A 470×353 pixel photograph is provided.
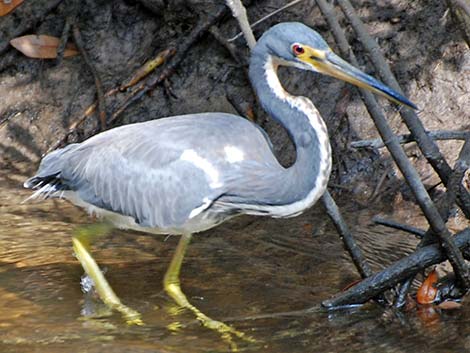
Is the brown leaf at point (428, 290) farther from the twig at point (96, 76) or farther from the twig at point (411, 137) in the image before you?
the twig at point (96, 76)

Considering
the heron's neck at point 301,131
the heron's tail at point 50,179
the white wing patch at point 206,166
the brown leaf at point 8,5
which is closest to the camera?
the heron's neck at point 301,131

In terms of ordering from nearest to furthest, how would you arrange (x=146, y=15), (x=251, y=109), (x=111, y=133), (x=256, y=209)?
1. (x=256, y=209)
2. (x=111, y=133)
3. (x=251, y=109)
4. (x=146, y=15)

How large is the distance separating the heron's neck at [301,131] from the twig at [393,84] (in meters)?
0.38

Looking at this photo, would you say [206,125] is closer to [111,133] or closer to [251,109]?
[111,133]

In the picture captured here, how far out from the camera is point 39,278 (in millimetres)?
5734

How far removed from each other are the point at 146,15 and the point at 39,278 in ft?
8.33

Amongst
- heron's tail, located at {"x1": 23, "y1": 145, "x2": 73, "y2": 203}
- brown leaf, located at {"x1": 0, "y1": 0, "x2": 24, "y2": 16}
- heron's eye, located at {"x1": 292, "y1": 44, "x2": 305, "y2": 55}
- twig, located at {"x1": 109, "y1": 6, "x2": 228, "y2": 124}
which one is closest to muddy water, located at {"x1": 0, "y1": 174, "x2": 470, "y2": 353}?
heron's tail, located at {"x1": 23, "y1": 145, "x2": 73, "y2": 203}

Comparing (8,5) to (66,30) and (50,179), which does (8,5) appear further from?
(50,179)

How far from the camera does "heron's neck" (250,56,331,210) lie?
189 inches

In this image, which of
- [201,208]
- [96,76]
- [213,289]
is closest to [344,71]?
[201,208]

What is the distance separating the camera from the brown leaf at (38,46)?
7.52 meters

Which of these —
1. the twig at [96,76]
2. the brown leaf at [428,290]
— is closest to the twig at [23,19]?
the twig at [96,76]

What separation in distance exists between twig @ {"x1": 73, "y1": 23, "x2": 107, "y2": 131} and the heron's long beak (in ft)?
9.05

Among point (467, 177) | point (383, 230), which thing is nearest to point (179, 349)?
point (383, 230)
